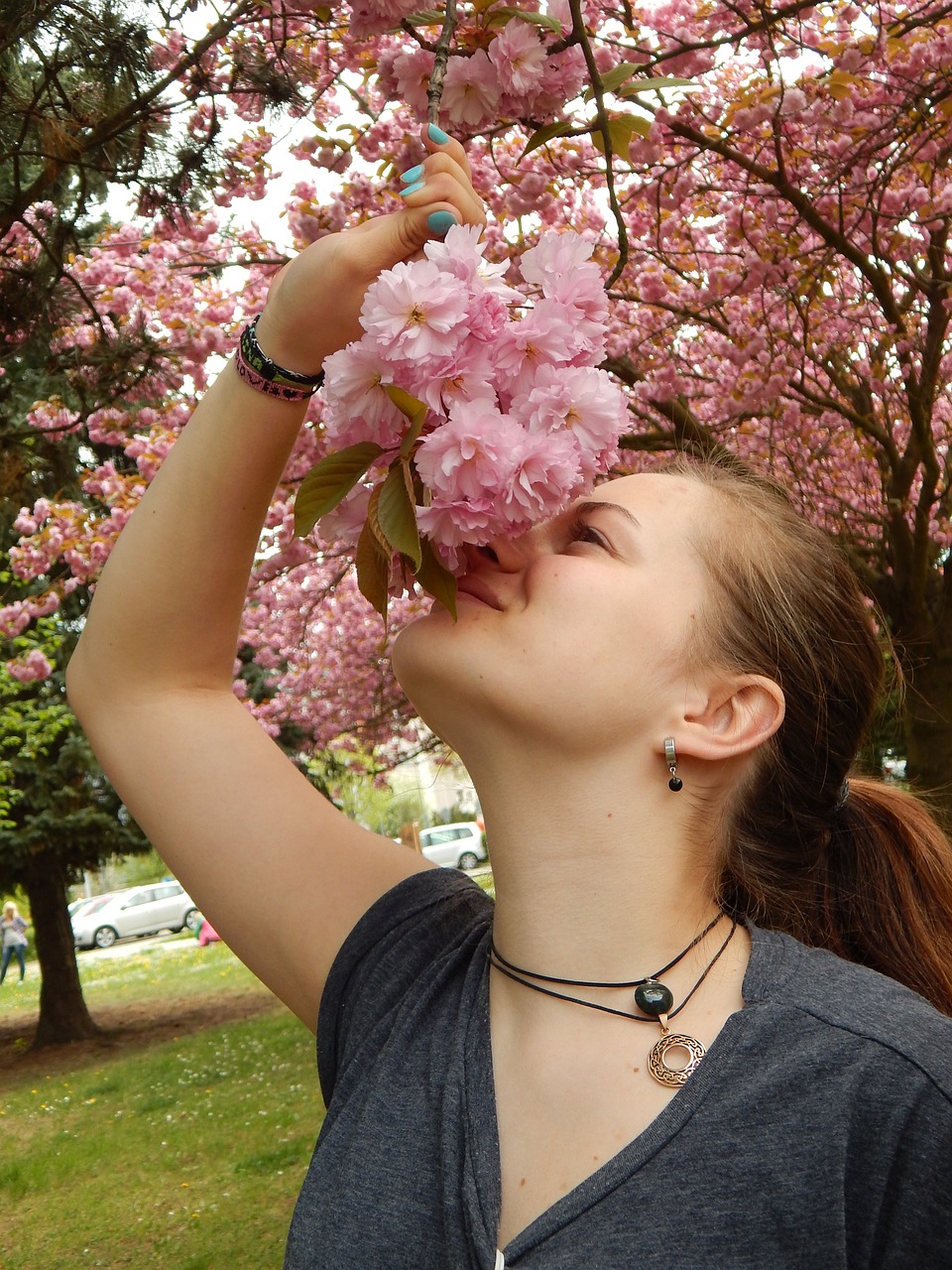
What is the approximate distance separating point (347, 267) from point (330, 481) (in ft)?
1.00

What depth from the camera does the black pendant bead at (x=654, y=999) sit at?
1.20 meters

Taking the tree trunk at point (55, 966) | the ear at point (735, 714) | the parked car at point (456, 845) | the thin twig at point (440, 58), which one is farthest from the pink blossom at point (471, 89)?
the parked car at point (456, 845)

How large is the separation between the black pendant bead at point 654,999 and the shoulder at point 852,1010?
83 millimetres

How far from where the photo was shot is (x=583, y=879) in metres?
1.27

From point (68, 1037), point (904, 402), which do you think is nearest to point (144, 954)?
point (68, 1037)

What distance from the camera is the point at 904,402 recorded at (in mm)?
5250

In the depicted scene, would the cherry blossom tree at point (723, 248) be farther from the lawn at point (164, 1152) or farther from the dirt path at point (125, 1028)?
the dirt path at point (125, 1028)

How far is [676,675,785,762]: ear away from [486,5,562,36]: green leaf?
0.80 m

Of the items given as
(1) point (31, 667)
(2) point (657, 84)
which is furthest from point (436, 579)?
(1) point (31, 667)

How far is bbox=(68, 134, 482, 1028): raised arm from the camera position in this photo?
4.60 feet

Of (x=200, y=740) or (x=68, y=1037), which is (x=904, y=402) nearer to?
(x=200, y=740)

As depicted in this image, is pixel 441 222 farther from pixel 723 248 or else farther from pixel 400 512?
pixel 723 248

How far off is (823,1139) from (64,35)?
9.03 feet

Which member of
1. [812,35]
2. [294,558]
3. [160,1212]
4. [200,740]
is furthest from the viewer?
[294,558]
